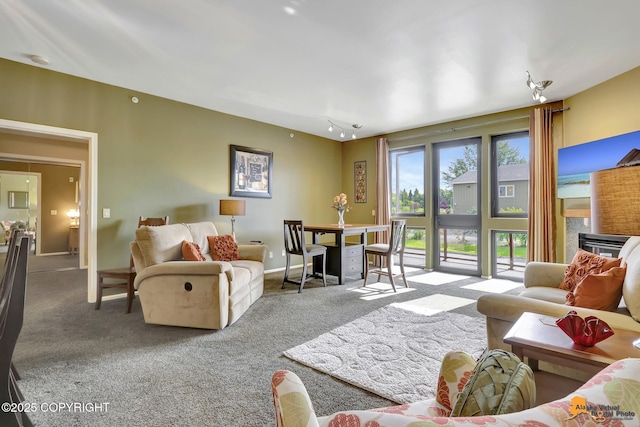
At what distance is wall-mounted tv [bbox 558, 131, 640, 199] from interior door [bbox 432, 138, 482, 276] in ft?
4.04

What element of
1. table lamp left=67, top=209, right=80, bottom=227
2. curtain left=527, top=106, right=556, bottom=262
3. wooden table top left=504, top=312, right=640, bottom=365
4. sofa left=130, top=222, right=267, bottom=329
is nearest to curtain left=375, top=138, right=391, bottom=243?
curtain left=527, top=106, right=556, bottom=262

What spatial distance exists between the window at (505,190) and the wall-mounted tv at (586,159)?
767mm

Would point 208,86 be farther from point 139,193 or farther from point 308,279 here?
point 308,279

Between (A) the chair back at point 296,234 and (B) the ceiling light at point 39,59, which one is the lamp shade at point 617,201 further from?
(B) the ceiling light at point 39,59

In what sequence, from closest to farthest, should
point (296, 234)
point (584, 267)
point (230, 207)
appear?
point (584, 267)
point (296, 234)
point (230, 207)

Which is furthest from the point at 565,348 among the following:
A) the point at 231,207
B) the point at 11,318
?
the point at 231,207

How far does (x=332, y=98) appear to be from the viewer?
14.4 feet

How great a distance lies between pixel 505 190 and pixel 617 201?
4268mm

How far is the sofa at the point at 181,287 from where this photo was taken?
286cm

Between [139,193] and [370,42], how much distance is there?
11.0 ft

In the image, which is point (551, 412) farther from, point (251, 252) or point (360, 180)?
point (360, 180)

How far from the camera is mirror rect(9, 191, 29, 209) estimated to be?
720 cm

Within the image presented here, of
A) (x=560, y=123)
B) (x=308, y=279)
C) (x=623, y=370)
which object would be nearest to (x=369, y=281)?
(x=308, y=279)

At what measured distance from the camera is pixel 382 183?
6.32 meters
